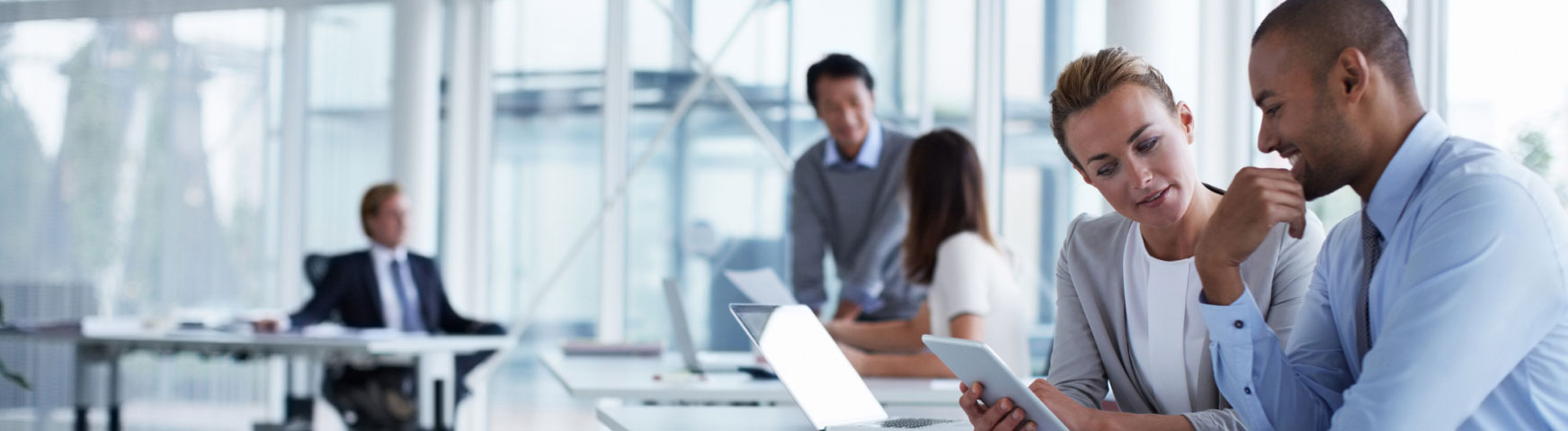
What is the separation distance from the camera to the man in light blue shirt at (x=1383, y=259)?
1.09m

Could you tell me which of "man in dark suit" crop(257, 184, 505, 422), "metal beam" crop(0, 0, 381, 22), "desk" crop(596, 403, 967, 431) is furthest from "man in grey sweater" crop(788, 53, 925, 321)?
"metal beam" crop(0, 0, 381, 22)

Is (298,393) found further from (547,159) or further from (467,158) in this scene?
(547,159)

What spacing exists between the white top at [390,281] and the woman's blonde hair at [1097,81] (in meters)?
3.63

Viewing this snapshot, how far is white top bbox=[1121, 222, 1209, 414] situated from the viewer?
1.64 m

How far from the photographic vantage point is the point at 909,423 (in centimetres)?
174

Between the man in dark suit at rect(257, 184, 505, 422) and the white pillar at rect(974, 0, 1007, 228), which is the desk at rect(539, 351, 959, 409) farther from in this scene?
the white pillar at rect(974, 0, 1007, 228)

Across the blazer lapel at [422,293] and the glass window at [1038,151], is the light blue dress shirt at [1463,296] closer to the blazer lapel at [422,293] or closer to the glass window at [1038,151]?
the glass window at [1038,151]

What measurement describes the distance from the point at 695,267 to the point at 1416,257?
4602 mm

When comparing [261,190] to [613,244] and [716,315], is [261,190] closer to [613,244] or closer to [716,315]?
[613,244]

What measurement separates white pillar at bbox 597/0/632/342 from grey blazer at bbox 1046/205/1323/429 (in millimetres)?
4010

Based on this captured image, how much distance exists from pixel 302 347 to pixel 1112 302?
317cm

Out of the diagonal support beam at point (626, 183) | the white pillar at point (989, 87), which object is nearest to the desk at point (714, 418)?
the white pillar at point (989, 87)

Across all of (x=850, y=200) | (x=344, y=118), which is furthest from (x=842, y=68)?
(x=344, y=118)

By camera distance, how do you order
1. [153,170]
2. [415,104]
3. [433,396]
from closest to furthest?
1. [433,396]
2. [415,104]
3. [153,170]
